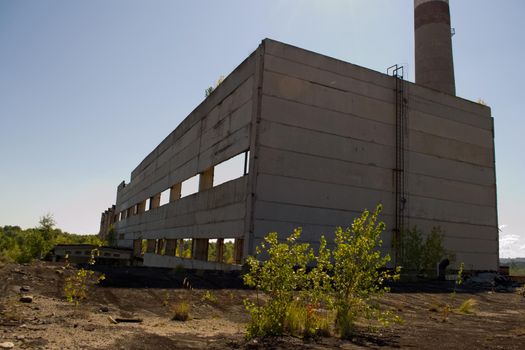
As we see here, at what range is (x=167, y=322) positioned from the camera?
7047 millimetres

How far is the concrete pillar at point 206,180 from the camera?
2556 centimetres

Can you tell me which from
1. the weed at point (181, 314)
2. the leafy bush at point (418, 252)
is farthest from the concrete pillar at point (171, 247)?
the weed at point (181, 314)

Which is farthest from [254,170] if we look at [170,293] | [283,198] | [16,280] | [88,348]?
[88,348]

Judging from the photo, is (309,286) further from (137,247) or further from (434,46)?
(137,247)

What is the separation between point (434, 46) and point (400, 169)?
49.2 feet

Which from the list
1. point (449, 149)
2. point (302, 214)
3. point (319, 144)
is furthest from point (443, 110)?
point (302, 214)

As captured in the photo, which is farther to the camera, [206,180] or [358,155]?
[206,180]

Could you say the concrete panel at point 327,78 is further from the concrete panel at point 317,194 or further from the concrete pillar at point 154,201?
the concrete pillar at point 154,201

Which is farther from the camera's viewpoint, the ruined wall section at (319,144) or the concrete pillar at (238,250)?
the concrete pillar at (238,250)

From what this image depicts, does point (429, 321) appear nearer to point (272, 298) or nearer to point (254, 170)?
point (272, 298)

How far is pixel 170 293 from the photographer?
10.0m

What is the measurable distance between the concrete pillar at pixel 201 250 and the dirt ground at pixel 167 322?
12495 millimetres

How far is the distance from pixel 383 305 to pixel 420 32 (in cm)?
2882

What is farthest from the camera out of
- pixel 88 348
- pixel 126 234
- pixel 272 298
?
pixel 126 234
